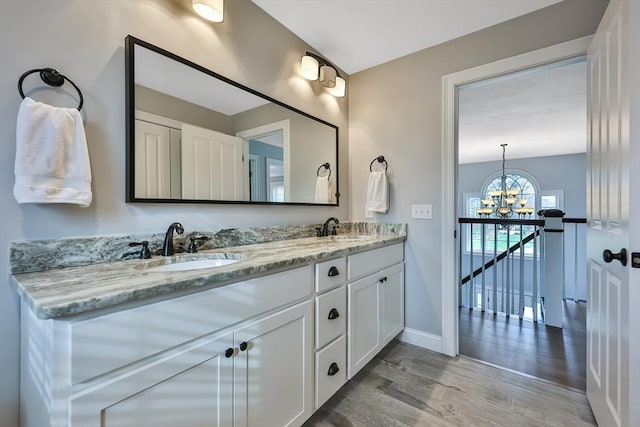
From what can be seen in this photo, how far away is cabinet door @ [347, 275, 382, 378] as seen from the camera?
5.40 feet

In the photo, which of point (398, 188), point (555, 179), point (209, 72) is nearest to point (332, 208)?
point (398, 188)

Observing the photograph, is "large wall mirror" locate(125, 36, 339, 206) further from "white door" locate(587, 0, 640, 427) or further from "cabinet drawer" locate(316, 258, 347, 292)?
"white door" locate(587, 0, 640, 427)

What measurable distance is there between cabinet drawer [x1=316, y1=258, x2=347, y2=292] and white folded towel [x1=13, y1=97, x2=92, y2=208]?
0.99 meters

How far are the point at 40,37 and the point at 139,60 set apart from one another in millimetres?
313

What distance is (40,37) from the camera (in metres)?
1.01

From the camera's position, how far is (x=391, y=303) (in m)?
2.10

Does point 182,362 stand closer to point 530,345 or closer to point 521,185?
point 530,345

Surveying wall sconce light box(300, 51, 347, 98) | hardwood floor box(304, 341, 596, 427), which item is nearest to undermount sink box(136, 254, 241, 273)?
hardwood floor box(304, 341, 596, 427)

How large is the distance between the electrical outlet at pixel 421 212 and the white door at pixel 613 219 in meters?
0.90

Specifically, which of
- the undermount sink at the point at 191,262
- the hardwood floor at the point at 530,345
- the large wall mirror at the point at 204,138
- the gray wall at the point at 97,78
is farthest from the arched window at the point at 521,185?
the undermount sink at the point at 191,262

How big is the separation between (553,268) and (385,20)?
2.56 m

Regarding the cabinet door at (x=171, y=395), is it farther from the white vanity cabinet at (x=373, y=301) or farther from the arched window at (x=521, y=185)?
the arched window at (x=521, y=185)

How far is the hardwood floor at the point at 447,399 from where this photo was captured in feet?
4.83

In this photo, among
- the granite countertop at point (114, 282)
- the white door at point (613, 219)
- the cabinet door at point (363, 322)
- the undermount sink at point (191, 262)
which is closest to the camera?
the granite countertop at point (114, 282)
